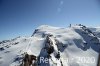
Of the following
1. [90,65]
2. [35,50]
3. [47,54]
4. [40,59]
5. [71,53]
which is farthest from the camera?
[71,53]

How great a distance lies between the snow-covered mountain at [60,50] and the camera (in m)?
98.1

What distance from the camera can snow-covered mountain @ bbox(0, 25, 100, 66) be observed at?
3861 inches

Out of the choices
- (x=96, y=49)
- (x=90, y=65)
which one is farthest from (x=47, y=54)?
(x=96, y=49)

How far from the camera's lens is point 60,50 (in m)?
129

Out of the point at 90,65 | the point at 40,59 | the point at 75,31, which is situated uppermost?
the point at 75,31

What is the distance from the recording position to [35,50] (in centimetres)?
10444

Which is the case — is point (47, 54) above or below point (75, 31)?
below

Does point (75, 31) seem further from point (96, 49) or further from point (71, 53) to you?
point (71, 53)

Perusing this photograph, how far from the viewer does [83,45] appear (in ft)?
505

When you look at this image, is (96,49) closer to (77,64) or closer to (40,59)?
(77,64)

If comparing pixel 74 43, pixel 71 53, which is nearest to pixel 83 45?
pixel 74 43

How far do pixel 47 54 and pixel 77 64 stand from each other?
29776 mm

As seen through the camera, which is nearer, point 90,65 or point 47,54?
point 47,54

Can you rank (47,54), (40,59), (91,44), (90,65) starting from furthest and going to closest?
(91,44) → (90,65) → (47,54) → (40,59)
